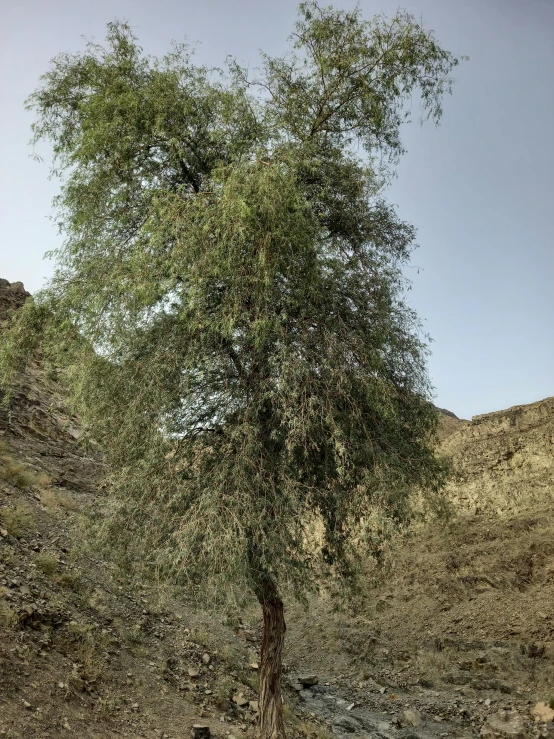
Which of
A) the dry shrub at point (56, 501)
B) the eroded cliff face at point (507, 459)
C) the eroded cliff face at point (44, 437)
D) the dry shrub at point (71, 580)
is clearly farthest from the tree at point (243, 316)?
the eroded cliff face at point (507, 459)

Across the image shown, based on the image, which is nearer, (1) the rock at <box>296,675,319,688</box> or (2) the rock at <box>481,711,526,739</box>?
(2) the rock at <box>481,711,526,739</box>

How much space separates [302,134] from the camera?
9.26 m

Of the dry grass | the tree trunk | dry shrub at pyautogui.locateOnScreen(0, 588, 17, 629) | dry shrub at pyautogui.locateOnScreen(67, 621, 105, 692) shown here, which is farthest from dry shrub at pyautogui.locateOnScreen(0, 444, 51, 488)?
the tree trunk

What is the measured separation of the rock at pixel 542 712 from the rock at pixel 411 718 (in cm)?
237

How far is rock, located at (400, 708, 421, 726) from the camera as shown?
11.4 metres

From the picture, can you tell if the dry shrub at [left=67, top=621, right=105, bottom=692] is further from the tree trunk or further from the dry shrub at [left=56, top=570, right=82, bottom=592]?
the tree trunk

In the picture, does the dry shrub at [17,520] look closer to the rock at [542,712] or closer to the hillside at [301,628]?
the hillside at [301,628]

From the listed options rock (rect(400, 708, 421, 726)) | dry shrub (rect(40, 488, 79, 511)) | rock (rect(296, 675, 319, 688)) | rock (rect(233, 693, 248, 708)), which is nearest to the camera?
rock (rect(233, 693, 248, 708))

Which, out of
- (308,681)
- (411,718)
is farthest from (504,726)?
(308,681)

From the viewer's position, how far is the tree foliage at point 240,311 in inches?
293

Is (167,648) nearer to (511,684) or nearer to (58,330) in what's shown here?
(58,330)

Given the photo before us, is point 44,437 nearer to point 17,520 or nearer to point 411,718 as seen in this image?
point 17,520

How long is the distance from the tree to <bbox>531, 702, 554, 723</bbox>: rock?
19.7ft

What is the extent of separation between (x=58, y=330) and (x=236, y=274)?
3.42 metres
